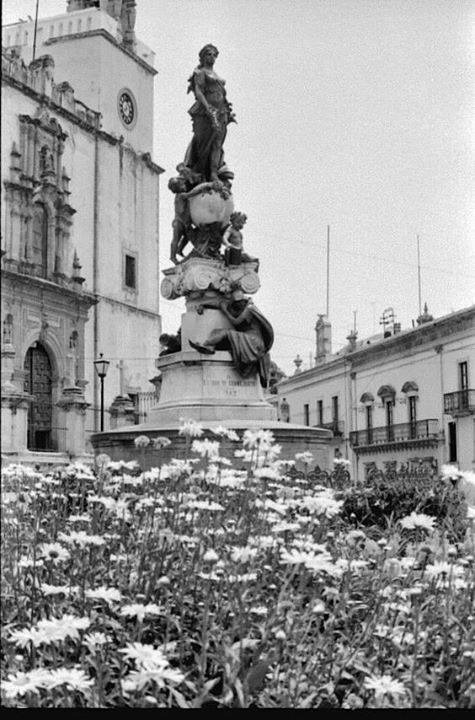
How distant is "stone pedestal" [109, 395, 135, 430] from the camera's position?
27.2 m

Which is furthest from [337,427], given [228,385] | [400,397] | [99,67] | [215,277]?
[99,67]

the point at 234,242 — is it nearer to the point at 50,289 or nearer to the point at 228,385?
the point at 228,385

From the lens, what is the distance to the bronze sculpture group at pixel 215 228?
11688 millimetres

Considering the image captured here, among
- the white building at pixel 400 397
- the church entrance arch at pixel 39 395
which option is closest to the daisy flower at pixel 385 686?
the white building at pixel 400 397

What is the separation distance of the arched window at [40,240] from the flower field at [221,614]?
1131 inches

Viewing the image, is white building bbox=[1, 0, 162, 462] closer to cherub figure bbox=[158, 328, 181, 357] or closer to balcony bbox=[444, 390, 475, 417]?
cherub figure bbox=[158, 328, 181, 357]

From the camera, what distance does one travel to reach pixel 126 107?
2106cm

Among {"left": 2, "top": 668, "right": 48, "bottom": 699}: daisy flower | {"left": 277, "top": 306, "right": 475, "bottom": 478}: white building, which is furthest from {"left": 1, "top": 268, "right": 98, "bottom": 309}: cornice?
{"left": 2, "top": 668, "right": 48, "bottom": 699}: daisy flower

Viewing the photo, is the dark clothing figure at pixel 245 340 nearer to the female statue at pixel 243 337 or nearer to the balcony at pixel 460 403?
the female statue at pixel 243 337

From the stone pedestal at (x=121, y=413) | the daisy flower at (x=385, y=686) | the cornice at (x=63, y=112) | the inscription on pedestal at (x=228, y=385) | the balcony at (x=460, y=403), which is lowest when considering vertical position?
the daisy flower at (x=385, y=686)

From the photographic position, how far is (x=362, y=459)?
1254 cm

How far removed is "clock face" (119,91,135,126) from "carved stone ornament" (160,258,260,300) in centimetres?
817

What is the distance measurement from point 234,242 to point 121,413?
52.3ft

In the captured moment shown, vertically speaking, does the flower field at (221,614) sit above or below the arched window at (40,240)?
below
